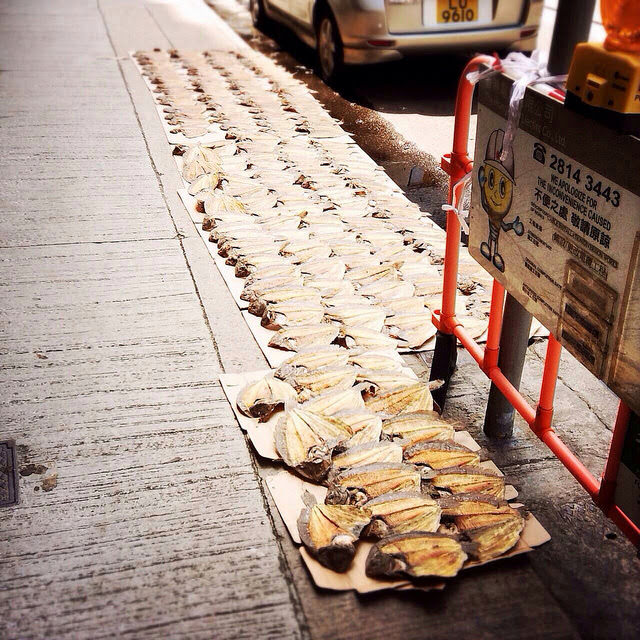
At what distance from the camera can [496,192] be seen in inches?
96.1

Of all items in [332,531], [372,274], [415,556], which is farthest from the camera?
[372,274]

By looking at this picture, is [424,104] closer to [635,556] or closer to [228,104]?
[228,104]

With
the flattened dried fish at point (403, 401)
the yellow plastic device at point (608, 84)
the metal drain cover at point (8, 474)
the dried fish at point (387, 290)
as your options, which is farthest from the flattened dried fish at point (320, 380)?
the yellow plastic device at point (608, 84)

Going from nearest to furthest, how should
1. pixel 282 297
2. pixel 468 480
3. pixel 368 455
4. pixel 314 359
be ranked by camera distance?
pixel 468 480, pixel 368 455, pixel 314 359, pixel 282 297

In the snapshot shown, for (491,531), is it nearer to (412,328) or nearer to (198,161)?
(412,328)

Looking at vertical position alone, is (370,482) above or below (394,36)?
below

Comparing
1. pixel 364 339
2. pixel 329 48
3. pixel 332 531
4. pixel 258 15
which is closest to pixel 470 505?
pixel 332 531

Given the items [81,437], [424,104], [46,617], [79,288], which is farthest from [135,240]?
[424,104]

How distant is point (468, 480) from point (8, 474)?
1.61 meters

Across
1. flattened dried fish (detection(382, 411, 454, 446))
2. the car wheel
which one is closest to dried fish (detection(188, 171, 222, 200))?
flattened dried fish (detection(382, 411, 454, 446))

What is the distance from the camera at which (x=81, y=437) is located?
280cm

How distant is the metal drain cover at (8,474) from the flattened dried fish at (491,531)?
4.92ft

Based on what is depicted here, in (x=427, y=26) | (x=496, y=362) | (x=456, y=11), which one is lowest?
(x=496, y=362)

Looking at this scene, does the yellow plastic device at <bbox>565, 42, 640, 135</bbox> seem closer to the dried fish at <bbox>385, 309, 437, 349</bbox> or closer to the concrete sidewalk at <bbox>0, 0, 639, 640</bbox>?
the concrete sidewalk at <bbox>0, 0, 639, 640</bbox>
